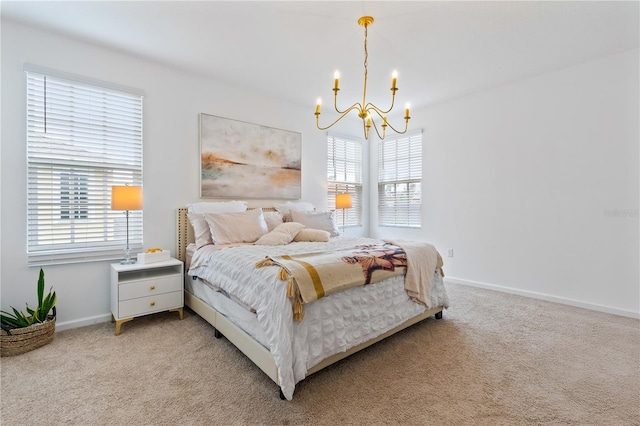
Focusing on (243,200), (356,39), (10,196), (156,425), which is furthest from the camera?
(243,200)

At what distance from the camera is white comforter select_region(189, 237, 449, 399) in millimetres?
1687

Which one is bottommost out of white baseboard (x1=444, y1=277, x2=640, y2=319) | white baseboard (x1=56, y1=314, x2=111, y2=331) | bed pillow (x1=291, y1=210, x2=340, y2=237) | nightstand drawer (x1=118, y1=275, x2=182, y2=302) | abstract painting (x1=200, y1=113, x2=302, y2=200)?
white baseboard (x1=56, y1=314, x2=111, y2=331)

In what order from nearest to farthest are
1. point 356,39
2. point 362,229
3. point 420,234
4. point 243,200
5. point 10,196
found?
point 10,196
point 356,39
point 243,200
point 420,234
point 362,229

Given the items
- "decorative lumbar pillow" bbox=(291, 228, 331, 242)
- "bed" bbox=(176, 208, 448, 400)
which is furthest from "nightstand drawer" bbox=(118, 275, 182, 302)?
"decorative lumbar pillow" bbox=(291, 228, 331, 242)

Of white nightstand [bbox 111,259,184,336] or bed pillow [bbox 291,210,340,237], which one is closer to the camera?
white nightstand [bbox 111,259,184,336]

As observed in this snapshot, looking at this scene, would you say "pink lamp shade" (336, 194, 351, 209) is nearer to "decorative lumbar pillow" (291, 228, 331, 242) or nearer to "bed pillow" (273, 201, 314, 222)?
"bed pillow" (273, 201, 314, 222)

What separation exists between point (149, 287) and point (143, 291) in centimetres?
6

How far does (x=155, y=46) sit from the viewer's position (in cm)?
281

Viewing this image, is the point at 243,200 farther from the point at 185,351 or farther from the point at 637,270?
the point at 637,270

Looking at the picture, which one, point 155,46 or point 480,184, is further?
point 480,184

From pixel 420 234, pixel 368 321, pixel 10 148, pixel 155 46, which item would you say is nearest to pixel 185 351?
pixel 368 321

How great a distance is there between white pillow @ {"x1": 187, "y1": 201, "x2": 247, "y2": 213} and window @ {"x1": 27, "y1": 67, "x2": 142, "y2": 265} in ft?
1.79

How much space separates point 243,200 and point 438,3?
288 cm

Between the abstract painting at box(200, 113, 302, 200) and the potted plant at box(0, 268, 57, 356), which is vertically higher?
the abstract painting at box(200, 113, 302, 200)
